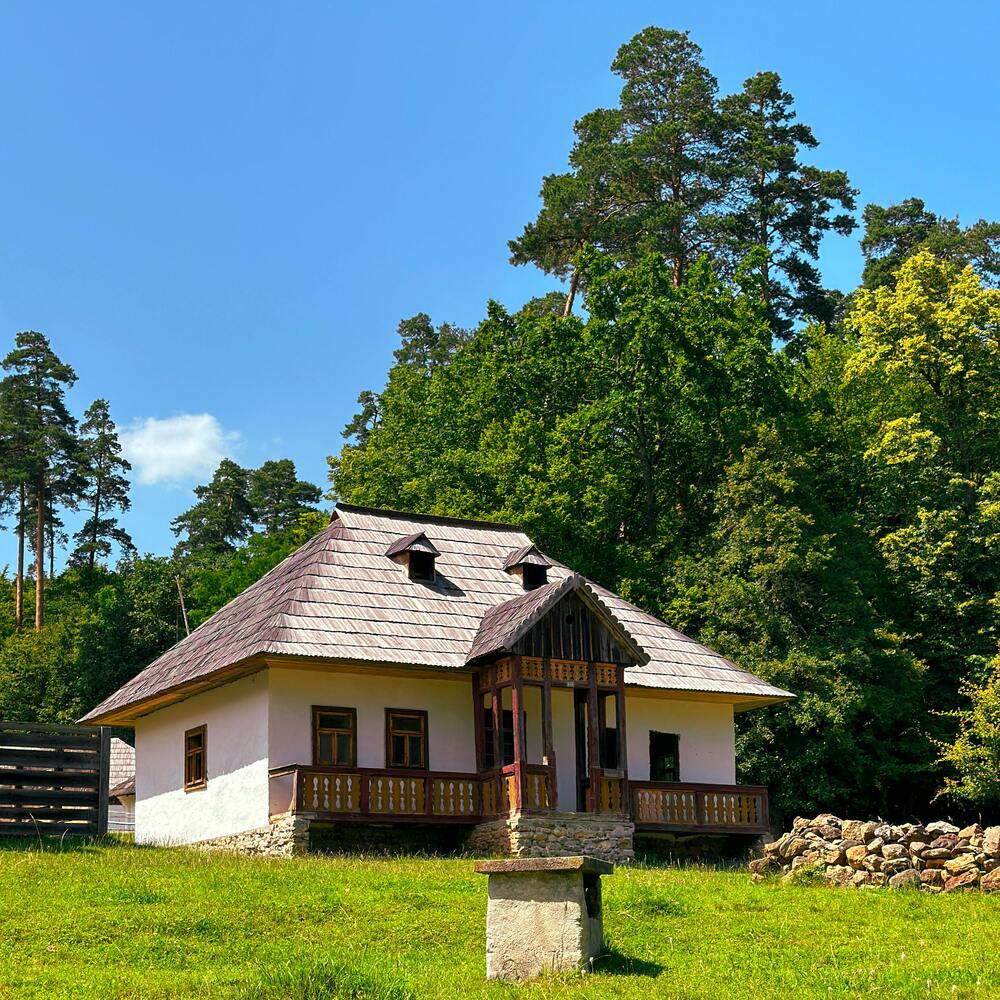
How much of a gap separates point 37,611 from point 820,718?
39509mm

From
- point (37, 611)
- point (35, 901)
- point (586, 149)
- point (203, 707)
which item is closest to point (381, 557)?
point (203, 707)

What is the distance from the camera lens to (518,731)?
25688mm

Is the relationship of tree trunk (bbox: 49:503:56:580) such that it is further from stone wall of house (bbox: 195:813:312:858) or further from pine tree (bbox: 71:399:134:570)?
stone wall of house (bbox: 195:813:312:858)

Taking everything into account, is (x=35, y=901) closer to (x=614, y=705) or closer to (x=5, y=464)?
(x=614, y=705)

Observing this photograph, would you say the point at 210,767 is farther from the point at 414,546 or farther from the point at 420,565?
the point at 414,546

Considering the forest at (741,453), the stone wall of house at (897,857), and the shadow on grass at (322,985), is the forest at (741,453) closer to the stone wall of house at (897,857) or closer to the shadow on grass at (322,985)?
the stone wall of house at (897,857)

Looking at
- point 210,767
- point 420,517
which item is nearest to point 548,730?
point 210,767

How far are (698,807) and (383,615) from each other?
707cm

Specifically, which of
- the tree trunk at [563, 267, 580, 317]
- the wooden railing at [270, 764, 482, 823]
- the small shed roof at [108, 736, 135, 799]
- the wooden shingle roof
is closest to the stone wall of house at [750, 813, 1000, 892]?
the wooden railing at [270, 764, 482, 823]

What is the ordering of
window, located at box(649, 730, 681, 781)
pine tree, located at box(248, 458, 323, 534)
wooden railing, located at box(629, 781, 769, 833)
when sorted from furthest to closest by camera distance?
pine tree, located at box(248, 458, 323, 534), window, located at box(649, 730, 681, 781), wooden railing, located at box(629, 781, 769, 833)

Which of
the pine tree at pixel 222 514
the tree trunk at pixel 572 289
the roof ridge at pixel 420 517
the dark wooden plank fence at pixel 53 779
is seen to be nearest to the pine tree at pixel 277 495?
the pine tree at pixel 222 514

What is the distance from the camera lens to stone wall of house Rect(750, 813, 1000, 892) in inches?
791

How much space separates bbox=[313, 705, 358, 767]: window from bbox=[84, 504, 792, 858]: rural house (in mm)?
35

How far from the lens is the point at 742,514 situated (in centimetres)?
3891
